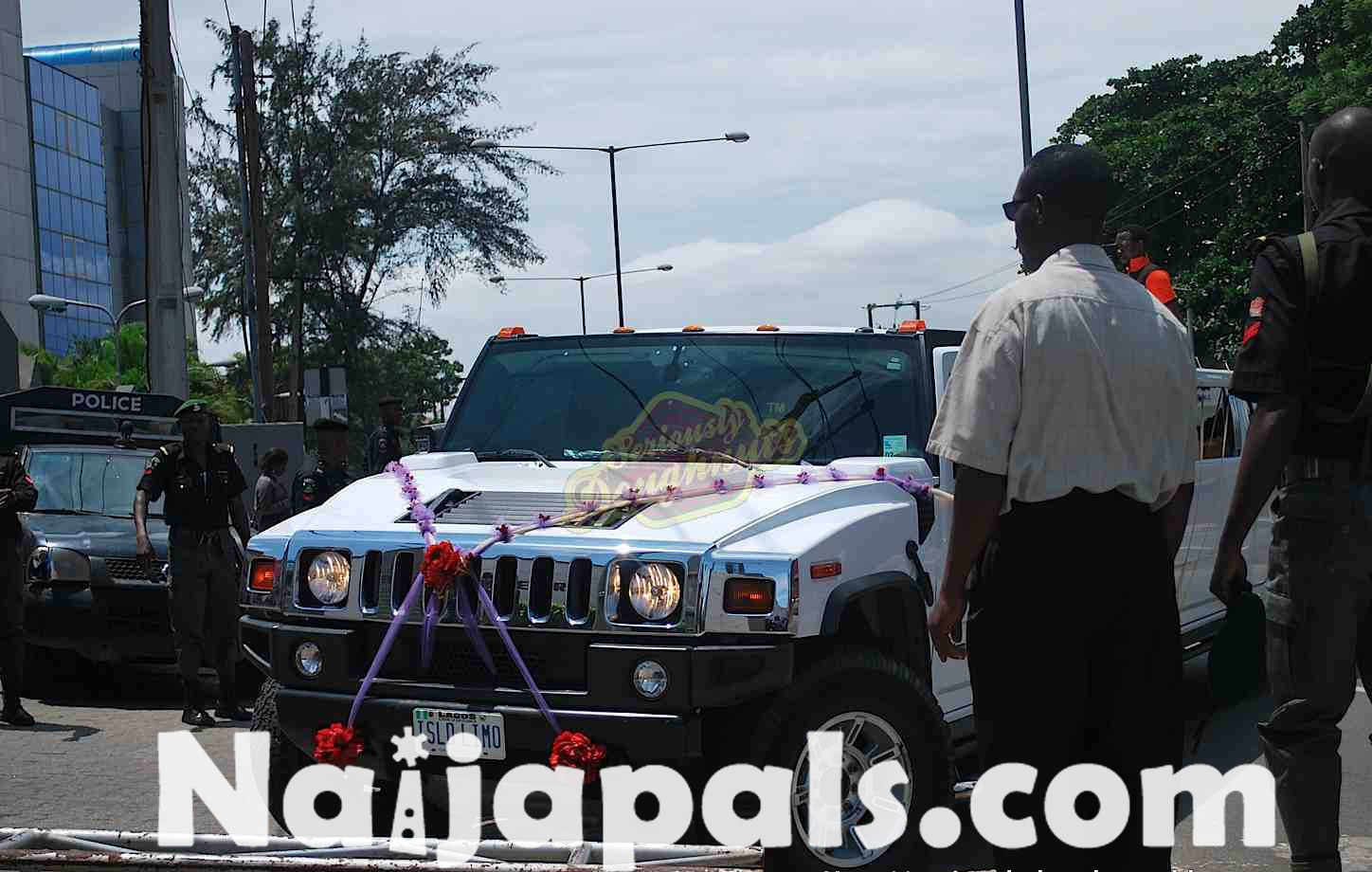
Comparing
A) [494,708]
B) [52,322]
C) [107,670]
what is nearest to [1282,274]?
[494,708]

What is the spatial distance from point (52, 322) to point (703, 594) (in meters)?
78.1

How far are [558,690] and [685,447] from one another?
1478mm

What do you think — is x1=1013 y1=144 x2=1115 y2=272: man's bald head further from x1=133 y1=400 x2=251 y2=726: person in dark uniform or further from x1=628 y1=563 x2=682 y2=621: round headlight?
x1=133 y1=400 x2=251 y2=726: person in dark uniform

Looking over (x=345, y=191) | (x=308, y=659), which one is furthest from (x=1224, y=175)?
(x=308, y=659)

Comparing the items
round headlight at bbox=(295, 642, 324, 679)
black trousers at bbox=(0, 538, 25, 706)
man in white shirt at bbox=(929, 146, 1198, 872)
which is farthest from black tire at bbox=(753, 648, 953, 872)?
black trousers at bbox=(0, 538, 25, 706)

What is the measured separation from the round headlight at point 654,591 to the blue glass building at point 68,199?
73.3m


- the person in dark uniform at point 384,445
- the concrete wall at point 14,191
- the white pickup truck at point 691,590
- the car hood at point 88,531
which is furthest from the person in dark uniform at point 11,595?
the concrete wall at point 14,191

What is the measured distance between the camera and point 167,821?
6414 millimetres

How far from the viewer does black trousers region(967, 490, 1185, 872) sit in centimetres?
348

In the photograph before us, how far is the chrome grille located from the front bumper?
5301mm

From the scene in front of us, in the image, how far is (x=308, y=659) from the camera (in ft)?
17.7

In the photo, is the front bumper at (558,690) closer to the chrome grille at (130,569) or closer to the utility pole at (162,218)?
the chrome grille at (130,569)

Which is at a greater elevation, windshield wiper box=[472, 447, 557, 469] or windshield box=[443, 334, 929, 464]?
windshield box=[443, 334, 929, 464]

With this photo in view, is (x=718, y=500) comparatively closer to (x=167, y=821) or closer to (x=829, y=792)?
(x=829, y=792)
